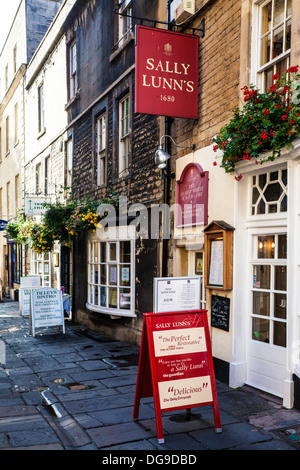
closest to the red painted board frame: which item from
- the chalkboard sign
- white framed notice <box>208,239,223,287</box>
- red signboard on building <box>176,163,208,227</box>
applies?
the chalkboard sign

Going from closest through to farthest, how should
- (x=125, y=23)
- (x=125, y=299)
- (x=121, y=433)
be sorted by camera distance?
(x=121, y=433), (x=125, y=299), (x=125, y=23)

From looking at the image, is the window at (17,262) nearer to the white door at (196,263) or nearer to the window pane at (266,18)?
the white door at (196,263)

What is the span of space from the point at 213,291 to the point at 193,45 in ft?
13.0

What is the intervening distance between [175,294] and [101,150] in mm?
7605

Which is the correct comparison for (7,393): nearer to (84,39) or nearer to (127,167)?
(127,167)

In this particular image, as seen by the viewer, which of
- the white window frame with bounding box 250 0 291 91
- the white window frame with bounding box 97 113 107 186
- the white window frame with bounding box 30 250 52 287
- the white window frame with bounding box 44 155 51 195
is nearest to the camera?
the white window frame with bounding box 250 0 291 91

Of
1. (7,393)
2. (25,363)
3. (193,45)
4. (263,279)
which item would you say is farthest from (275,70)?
(25,363)

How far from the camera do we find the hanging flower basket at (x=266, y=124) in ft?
16.1

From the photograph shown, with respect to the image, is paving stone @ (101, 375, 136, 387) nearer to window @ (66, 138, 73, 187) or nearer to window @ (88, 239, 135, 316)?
window @ (88, 239, 135, 316)

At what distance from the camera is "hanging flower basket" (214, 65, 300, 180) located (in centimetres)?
490

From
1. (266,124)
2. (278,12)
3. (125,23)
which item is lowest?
(266,124)

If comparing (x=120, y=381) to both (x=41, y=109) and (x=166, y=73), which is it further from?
(x=41, y=109)

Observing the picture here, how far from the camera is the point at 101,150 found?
1173cm

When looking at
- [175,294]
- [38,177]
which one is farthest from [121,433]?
[38,177]
